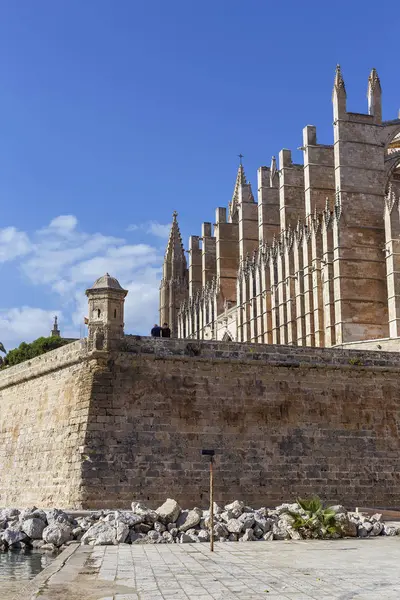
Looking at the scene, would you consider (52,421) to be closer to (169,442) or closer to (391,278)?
(169,442)

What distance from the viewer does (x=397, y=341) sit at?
77.9 ft

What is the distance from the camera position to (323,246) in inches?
1262

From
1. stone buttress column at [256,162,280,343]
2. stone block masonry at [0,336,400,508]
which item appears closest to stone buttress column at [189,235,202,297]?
stone buttress column at [256,162,280,343]

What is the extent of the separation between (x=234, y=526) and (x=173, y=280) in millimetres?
39906

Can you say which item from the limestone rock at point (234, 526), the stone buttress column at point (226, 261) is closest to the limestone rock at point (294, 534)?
the limestone rock at point (234, 526)

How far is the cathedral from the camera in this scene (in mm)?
30359

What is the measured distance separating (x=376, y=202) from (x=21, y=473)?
18.6 metres

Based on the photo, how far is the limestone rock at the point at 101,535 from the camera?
12859 mm

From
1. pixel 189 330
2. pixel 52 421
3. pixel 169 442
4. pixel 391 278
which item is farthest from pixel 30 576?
pixel 189 330

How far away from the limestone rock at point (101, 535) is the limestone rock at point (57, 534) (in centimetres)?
44

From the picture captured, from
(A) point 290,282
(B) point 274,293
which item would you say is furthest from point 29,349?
(A) point 290,282

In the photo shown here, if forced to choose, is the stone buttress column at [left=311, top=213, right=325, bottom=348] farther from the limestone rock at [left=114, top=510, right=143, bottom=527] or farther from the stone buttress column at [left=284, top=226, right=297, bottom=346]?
the limestone rock at [left=114, top=510, right=143, bottom=527]

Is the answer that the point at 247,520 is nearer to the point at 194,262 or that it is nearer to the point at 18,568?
the point at 18,568

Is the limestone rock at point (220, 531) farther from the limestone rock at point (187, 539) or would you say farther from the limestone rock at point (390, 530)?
the limestone rock at point (390, 530)
